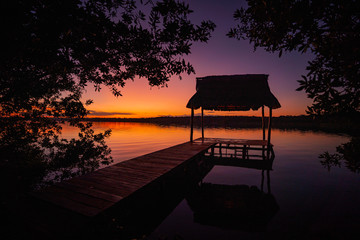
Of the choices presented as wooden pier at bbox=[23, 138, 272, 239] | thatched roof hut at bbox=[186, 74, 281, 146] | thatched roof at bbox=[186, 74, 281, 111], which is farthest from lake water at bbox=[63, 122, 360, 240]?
thatched roof at bbox=[186, 74, 281, 111]

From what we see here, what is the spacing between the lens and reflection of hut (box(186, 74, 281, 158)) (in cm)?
1160

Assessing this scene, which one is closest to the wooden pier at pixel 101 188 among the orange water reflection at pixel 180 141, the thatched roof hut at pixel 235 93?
the thatched roof hut at pixel 235 93

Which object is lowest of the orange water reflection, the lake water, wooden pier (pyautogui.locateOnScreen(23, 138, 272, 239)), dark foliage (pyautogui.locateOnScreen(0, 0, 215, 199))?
the orange water reflection

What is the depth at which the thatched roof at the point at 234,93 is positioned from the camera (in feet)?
38.1

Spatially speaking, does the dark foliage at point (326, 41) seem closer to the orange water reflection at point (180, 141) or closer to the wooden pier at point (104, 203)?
the wooden pier at point (104, 203)

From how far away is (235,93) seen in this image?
1248 cm

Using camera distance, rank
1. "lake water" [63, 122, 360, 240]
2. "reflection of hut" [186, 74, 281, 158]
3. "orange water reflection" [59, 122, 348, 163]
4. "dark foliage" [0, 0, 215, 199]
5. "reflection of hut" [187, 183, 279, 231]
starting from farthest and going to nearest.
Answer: "orange water reflection" [59, 122, 348, 163]
"reflection of hut" [186, 74, 281, 158]
"reflection of hut" [187, 183, 279, 231]
"lake water" [63, 122, 360, 240]
"dark foliage" [0, 0, 215, 199]

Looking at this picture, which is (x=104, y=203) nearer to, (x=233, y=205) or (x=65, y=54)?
(x=65, y=54)

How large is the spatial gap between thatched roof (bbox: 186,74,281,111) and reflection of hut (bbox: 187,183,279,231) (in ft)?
18.1

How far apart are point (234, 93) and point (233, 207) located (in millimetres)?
8237

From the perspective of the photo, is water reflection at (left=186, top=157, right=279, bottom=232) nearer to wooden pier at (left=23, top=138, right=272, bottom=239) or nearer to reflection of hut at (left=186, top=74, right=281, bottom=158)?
wooden pier at (left=23, top=138, right=272, bottom=239)

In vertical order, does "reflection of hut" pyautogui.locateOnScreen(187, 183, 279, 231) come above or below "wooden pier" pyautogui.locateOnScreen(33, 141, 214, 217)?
below

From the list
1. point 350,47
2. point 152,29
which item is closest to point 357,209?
point 350,47

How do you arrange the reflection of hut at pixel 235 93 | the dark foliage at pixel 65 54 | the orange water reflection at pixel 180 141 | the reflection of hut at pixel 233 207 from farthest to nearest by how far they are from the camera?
the orange water reflection at pixel 180 141
the reflection of hut at pixel 235 93
the reflection of hut at pixel 233 207
the dark foliage at pixel 65 54
